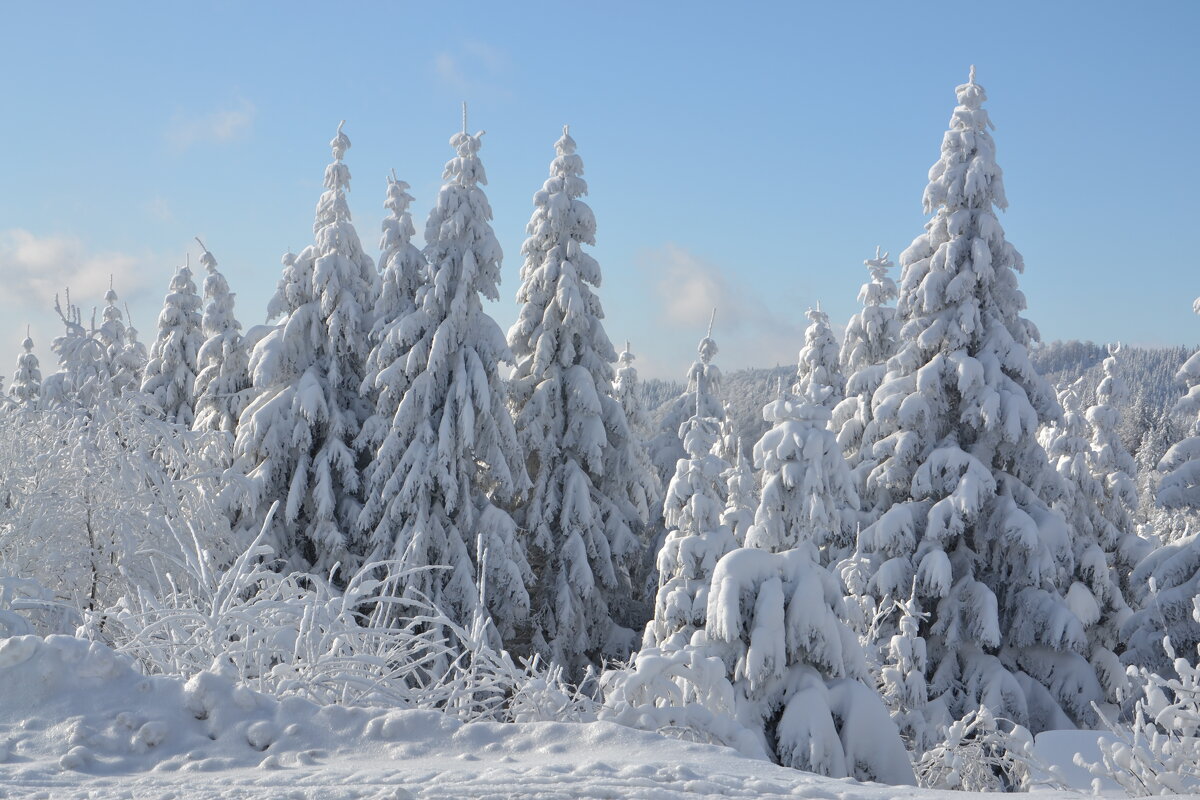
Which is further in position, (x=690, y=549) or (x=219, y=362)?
(x=219, y=362)

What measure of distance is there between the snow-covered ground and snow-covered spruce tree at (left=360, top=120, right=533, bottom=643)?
13852 millimetres

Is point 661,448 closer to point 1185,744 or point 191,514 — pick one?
point 191,514

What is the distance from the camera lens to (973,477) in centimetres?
1678

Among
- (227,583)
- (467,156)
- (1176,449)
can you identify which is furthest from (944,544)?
(227,583)

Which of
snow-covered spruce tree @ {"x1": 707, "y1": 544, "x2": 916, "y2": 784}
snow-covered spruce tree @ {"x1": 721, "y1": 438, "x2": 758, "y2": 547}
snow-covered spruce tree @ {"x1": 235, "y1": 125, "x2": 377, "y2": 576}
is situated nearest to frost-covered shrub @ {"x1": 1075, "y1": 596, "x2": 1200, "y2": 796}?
snow-covered spruce tree @ {"x1": 707, "y1": 544, "x2": 916, "y2": 784}

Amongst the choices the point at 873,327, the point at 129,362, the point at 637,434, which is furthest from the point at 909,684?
the point at 129,362

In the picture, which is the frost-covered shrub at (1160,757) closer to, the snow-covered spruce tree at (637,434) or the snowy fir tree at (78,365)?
the snow-covered spruce tree at (637,434)

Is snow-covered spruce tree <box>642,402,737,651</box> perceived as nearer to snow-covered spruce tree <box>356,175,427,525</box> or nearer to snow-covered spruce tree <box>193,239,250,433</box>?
snow-covered spruce tree <box>356,175,427,525</box>

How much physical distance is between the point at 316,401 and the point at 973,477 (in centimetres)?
1253

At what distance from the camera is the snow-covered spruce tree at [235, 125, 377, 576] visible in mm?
19391

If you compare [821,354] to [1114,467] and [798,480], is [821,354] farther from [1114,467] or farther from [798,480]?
[798,480]

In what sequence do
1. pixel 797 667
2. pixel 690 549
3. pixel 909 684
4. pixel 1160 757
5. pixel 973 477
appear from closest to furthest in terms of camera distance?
1. pixel 1160 757
2. pixel 797 667
3. pixel 690 549
4. pixel 909 684
5. pixel 973 477

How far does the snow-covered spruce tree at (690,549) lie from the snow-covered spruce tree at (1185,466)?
8648 mm

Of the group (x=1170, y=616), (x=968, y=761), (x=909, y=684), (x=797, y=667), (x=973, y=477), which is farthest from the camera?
(x=973, y=477)
